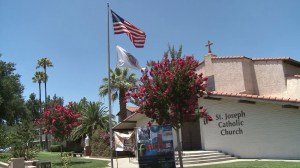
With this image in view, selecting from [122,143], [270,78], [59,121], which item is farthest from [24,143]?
[270,78]

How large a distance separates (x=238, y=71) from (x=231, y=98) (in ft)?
17.4

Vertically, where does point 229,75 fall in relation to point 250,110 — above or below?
above

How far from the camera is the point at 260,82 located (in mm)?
24922

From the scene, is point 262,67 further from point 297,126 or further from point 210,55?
point 297,126

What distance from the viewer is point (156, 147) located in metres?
13.7

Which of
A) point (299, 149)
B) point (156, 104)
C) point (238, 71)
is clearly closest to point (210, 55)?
point (238, 71)

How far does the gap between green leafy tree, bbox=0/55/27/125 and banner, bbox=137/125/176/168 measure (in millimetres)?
29106

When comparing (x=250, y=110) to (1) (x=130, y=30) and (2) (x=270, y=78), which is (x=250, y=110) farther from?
(1) (x=130, y=30)

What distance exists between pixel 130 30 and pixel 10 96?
30014 mm

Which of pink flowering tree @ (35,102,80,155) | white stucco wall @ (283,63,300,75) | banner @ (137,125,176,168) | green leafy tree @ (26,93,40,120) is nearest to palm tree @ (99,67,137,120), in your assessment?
pink flowering tree @ (35,102,80,155)

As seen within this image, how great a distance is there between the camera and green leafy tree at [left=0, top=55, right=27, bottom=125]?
40562mm

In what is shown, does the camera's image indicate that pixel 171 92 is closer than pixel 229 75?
Yes

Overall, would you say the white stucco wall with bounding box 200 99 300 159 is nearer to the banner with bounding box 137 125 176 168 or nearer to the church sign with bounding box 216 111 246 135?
the church sign with bounding box 216 111 246 135

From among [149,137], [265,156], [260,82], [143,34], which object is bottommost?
[265,156]
